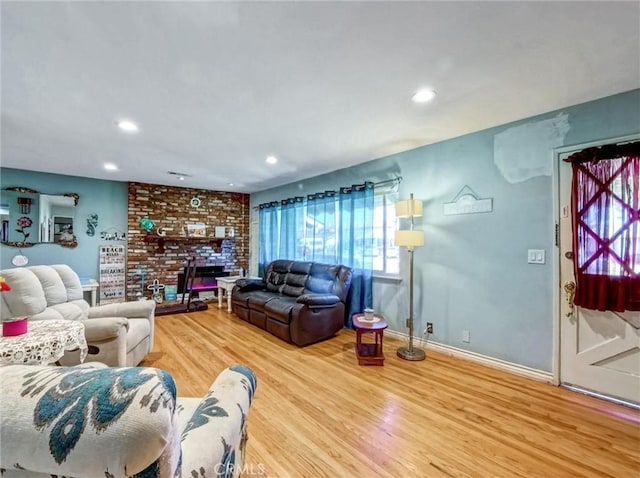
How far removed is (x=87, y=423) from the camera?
0.54 metres

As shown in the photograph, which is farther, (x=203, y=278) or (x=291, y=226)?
(x=203, y=278)

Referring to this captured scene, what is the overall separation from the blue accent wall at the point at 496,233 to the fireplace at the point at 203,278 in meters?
4.41

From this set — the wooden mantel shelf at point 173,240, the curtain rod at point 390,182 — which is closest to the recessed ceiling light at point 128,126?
the curtain rod at point 390,182

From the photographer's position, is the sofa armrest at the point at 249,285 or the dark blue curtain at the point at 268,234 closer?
the sofa armrest at the point at 249,285

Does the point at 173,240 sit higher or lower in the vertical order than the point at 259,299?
higher

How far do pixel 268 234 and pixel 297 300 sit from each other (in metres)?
2.76

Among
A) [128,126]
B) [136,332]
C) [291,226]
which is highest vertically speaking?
[128,126]

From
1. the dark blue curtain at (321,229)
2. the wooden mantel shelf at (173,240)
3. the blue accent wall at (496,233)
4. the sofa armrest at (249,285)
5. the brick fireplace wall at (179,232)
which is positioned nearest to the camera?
the blue accent wall at (496,233)

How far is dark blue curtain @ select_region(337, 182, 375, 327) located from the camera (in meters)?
4.03

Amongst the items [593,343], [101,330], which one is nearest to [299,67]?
[101,330]

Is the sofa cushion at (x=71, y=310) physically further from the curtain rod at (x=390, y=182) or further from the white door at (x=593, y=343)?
the white door at (x=593, y=343)

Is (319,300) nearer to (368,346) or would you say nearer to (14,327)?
(368,346)

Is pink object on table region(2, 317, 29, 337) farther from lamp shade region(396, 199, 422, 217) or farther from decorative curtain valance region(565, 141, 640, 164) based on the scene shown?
decorative curtain valance region(565, 141, 640, 164)

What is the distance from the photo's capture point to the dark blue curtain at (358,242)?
13.2 feet
